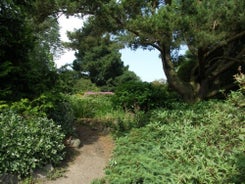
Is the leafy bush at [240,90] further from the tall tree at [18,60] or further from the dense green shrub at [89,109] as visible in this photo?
the dense green shrub at [89,109]

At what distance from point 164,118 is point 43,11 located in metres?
4.16

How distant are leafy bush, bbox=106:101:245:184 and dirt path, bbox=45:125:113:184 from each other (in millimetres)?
605

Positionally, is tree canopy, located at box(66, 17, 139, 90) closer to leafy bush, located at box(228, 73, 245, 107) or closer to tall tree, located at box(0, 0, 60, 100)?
tall tree, located at box(0, 0, 60, 100)

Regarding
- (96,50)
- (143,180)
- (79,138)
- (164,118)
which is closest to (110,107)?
(79,138)

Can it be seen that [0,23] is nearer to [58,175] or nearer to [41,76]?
[41,76]

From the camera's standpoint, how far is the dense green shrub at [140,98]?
34.4ft

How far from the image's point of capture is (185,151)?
201 inches

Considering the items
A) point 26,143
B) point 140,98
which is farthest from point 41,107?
point 140,98

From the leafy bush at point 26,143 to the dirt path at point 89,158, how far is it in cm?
37

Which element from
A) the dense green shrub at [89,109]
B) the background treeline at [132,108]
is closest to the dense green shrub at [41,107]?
the background treeline at [132,108]

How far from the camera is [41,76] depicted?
7.22m

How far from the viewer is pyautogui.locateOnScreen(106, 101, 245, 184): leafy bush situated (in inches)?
167

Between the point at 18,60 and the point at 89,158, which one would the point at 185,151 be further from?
the point at 18,60

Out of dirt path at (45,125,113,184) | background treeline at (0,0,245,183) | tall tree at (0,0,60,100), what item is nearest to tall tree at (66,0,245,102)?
background treeline at (0,0,245,183)
